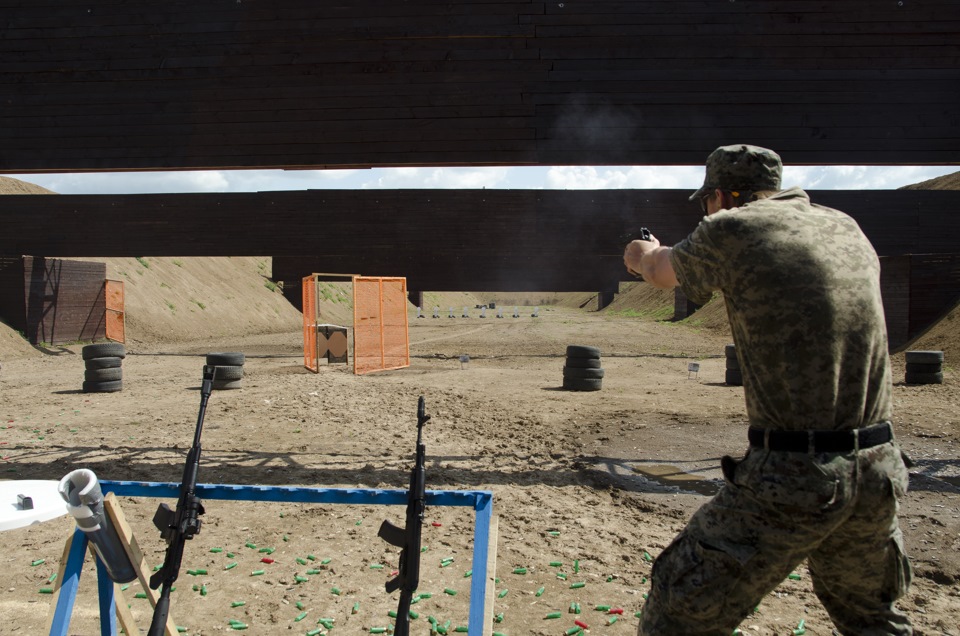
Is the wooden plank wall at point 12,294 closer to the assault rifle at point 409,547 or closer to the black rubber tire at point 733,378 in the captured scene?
the black rubber tire at point 733,378

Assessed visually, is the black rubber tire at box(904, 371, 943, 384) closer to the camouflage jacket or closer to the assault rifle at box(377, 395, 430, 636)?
the camouflage jacket

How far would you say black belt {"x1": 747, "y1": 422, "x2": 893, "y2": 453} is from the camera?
2043 millimetres

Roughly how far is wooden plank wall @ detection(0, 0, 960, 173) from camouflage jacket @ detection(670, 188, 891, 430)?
3.91 metres

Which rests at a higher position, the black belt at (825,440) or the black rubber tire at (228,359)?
the black belt at (825,440)

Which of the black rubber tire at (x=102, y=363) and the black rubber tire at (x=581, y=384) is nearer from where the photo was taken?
the black rubber tire at (x=102, y=363)

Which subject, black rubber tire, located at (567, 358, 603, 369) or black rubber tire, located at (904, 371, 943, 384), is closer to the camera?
black rubber tire, located at (904, 371, 943, 384)

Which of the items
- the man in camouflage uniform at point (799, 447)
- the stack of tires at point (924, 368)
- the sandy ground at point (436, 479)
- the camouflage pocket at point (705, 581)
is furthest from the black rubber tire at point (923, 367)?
the camouflage pocket at point (705, 581)

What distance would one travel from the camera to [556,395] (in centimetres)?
1172

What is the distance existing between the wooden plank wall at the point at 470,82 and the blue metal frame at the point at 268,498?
12.8 ft

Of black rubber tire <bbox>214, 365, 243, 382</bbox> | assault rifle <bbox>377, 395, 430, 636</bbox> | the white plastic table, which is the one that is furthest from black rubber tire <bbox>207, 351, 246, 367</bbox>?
assault rifle <bbox>377, 395, 430, 636</bbox>

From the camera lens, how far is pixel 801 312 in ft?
6.80

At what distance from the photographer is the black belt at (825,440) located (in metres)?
2.04

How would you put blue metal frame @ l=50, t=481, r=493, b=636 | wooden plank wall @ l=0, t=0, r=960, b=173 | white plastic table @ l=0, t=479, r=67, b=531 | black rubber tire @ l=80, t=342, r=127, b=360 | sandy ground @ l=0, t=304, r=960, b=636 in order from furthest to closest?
black rubber tire @ l=80, t=342, r=127, b=360 → wooden plank wall @ l=0, t=0, r=960, b=173 → sandy ground @ l=0, t=304, r=960, b=636 → white plastic table @ l=0, t=479, r=67, b=531 → blue metal frame @ l=50, t=481, r=493, b=636

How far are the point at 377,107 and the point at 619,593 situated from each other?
4337 millimetres
